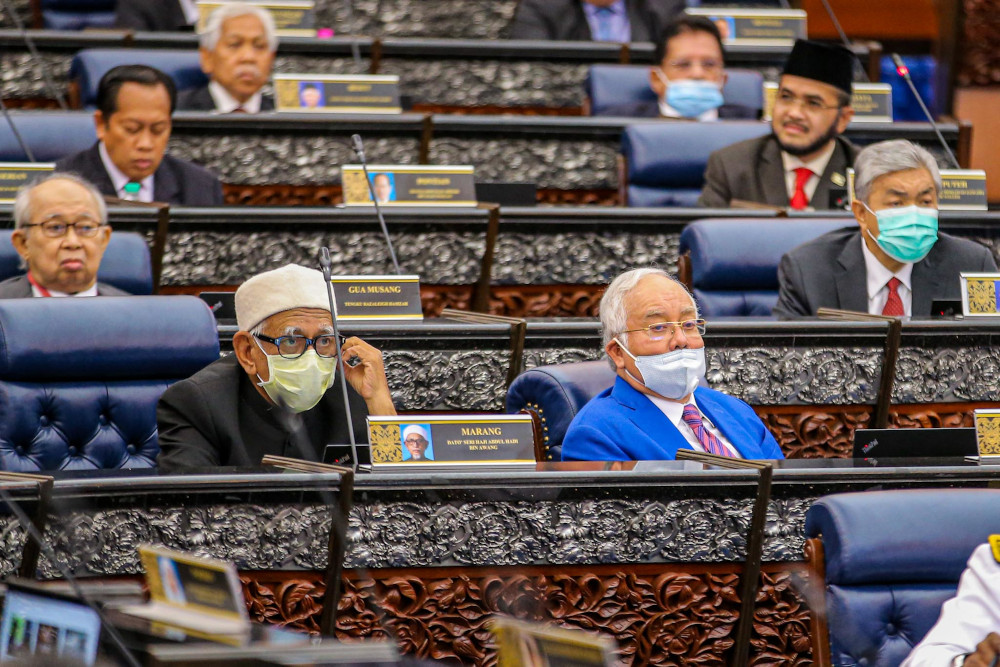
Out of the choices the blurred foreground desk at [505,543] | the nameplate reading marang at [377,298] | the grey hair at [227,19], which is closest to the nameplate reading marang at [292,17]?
the grey hair at [227,19]

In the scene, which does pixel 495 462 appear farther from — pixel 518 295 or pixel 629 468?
pixel 518 295

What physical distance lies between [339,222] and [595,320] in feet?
3.07

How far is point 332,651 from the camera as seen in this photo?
1.41 meters

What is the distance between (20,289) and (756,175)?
2.46m

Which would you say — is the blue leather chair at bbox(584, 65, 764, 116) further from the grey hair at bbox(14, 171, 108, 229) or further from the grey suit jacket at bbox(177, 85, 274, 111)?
the grey hair at bbox(14, 171, 108, 229)

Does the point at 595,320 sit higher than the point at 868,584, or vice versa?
the point at 595,320

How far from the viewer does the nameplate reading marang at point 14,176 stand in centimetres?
435

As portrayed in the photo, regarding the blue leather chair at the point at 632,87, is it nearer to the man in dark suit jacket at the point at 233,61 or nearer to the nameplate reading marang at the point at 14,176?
the man in dark suit jacket at the point at 233,61

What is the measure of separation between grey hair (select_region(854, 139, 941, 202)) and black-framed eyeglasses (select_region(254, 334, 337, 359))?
6.00 feet

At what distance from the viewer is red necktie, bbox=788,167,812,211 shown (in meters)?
5.05

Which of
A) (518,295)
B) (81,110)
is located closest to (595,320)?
(518,295)

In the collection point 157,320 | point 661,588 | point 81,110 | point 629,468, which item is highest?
point 81,110

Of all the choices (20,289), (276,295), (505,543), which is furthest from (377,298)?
(505,543)

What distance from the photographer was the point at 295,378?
10.1ft
